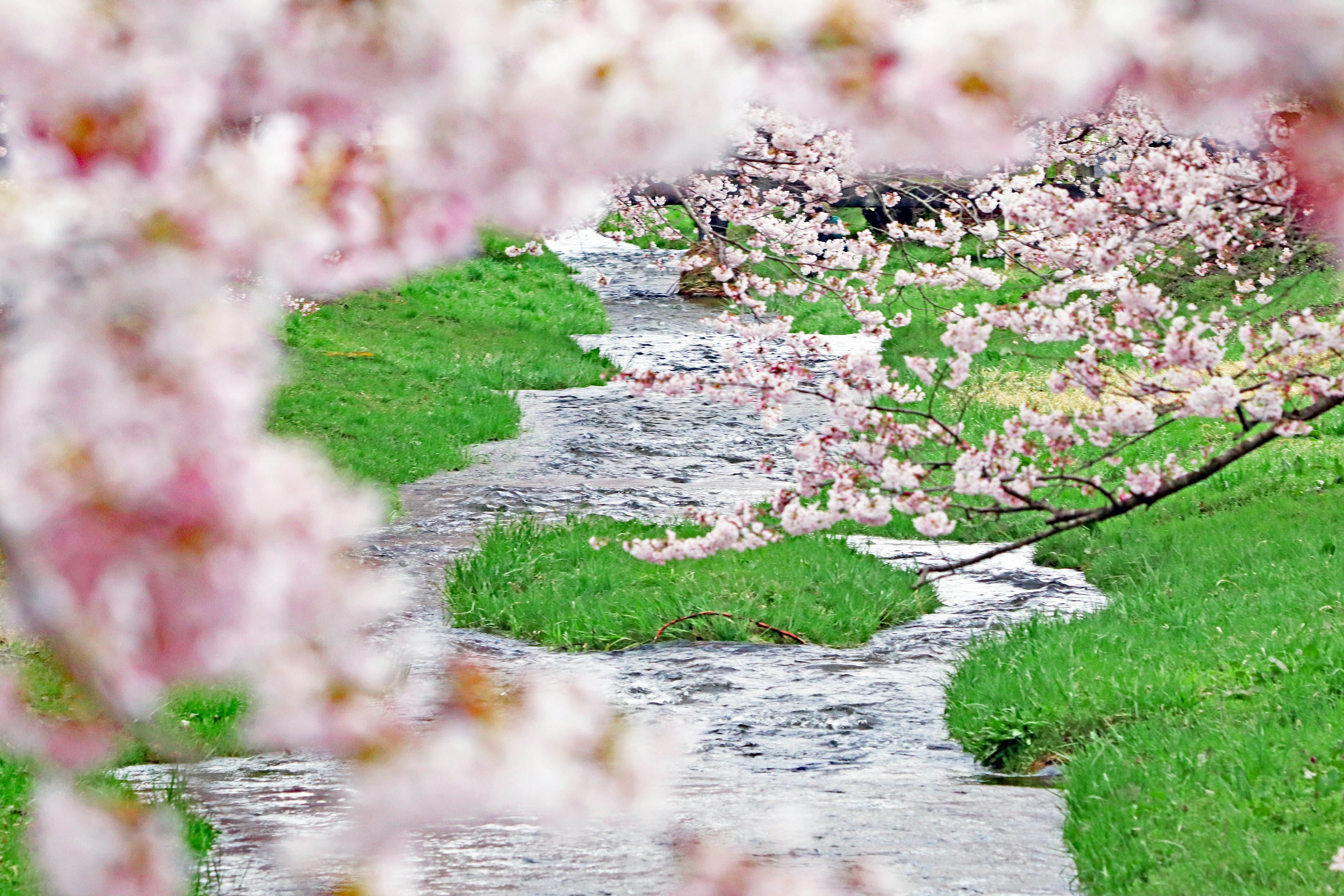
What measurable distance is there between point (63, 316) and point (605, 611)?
6912 millimetres

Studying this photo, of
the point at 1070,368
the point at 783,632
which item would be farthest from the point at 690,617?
the point at 1070,368

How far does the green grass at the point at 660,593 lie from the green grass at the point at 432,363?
11.8 ft

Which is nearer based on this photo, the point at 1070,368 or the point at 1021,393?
the point at 1070,368

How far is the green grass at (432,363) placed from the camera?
14461 millimetres

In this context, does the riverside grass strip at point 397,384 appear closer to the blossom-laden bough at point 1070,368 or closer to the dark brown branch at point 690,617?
the dark brown branch at point 690,617

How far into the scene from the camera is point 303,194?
193 centimetres

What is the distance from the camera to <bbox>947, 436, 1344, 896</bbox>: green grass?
4.74m

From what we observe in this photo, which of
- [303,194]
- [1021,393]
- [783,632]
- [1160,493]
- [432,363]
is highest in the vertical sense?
[432,363]

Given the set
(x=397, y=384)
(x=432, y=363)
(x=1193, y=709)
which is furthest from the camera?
(x=432, y=363)

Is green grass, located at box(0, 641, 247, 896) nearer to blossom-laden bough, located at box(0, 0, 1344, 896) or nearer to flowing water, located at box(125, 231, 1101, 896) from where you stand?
flowing water, located at box(125, 231, 1101, 896)

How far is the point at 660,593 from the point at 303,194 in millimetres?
7041

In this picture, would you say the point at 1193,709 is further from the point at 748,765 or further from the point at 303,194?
the point at 303,194

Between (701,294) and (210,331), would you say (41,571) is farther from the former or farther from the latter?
(701,294)

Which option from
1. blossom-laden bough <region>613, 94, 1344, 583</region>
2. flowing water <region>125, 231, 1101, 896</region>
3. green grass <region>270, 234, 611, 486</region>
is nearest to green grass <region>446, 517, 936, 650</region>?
flowing water <region>125, 231, 1101, 896</region>
